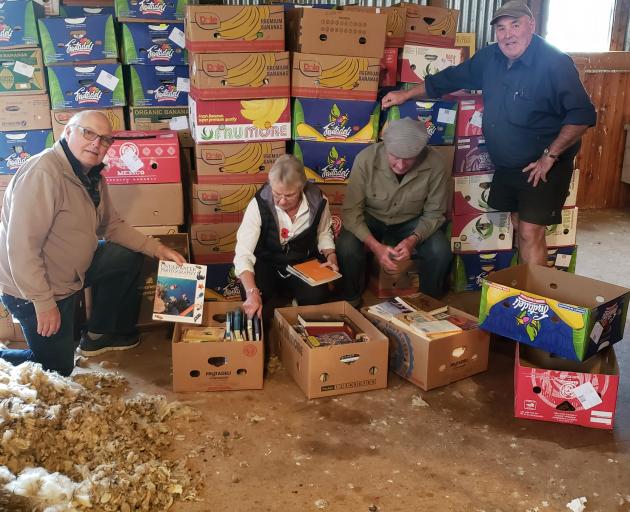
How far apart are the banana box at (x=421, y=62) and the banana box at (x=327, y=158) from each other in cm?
50

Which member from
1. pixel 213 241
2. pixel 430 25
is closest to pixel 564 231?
pixel 430 25

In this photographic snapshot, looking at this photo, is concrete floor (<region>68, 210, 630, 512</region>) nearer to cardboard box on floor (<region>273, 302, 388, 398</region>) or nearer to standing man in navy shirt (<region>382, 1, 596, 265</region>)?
cardboard box on floor (<region>273, 302, 388, 398</region>)

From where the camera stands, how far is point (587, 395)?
2.46 meters

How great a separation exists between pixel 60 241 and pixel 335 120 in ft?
5.34

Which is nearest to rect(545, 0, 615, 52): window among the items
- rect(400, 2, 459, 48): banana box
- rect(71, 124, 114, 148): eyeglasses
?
rect(400, 2, 459, 48): banana box

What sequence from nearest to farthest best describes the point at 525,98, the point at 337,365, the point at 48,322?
1. the point at 48,322
2. the point at 337,365
3. the point at 525,98

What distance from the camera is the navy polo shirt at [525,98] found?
119 inches

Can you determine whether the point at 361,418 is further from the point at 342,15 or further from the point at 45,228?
the point at 342,15

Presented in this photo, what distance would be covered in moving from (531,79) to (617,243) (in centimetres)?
234

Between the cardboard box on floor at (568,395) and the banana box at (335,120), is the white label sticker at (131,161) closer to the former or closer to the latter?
the banana box at (335,120)

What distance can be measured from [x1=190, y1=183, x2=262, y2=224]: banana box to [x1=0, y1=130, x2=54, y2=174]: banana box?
1.06m

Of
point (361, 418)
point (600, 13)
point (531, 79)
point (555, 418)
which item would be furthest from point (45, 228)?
point (600, 13)

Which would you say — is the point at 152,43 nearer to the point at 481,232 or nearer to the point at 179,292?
the point at 179,292

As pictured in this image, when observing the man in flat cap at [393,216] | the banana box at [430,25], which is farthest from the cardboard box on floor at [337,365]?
the banana box at [430,25]
